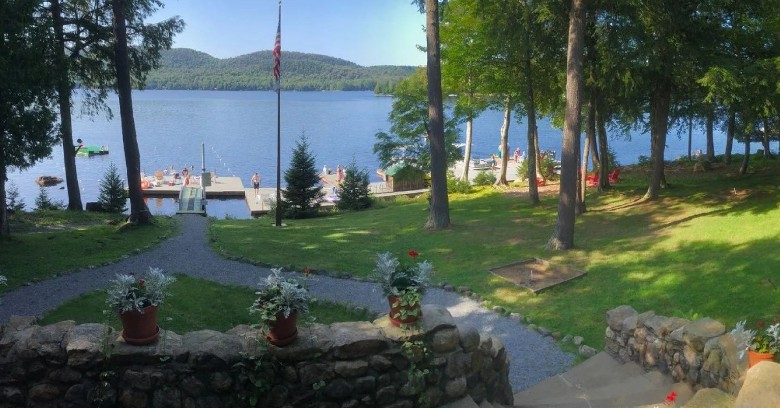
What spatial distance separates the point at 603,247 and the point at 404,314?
30.8 ft

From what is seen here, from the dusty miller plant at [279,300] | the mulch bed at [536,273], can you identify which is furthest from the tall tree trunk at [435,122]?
the dusty miller plant at [279,300]

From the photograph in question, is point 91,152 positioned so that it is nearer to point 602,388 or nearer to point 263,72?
point 602,388

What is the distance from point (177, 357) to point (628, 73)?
13.5 metres

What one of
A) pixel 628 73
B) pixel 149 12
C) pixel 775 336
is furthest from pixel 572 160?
pixel 149 12

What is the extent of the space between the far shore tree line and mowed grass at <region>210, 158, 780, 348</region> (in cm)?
110

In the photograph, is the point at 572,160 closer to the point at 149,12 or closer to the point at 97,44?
the point at 149,12

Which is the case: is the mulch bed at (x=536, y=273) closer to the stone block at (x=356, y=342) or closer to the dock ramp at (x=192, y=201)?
the stone block at (x=356, y=342)

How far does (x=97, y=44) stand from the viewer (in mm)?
17969

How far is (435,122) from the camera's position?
1538cm

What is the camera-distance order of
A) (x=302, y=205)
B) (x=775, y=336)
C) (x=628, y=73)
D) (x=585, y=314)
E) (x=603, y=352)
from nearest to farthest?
1. (x=775, y=336)
2. (x=603, y=352)
3. (x=585, y=314)
4. (x=628, y=73)
5. (x=302, y=205)

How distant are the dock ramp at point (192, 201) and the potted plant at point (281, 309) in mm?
23931

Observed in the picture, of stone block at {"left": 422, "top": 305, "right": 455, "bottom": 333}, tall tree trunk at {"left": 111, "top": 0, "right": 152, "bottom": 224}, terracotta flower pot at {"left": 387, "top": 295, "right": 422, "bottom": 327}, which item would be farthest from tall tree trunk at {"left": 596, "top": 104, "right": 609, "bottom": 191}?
terracotta flower pot at {"left": 387, "top": 295, "right": 422, "bottom": 327}

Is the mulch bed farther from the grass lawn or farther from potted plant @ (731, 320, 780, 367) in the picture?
the grass lawn

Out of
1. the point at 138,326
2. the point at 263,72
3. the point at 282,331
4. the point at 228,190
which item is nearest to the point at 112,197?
the point at 228,190
